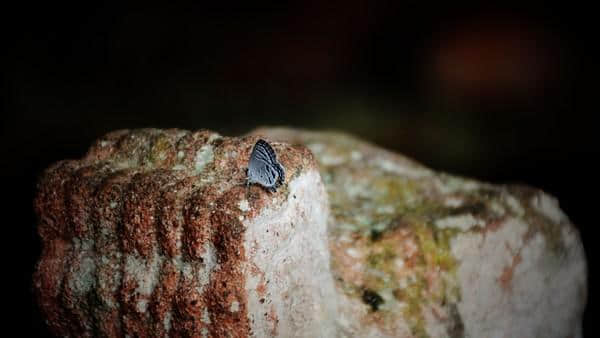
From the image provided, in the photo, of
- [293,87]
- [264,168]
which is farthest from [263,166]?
[293,87]

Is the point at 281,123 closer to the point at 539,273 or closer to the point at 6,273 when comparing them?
the point at 6,273

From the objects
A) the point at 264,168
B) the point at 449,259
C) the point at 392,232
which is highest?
the point at 264,168

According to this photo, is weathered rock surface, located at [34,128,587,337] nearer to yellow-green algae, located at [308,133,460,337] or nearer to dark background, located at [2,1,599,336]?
yellow-green algae, located at [308,133,460,337]

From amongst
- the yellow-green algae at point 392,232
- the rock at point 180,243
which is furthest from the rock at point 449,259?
the rock at point 180,243

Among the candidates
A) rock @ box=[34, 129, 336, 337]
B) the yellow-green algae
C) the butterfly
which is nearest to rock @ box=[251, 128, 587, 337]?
the yellow-green algae

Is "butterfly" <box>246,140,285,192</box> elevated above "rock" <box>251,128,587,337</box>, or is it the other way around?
"butterfly" <box>246,140,285,192</box>

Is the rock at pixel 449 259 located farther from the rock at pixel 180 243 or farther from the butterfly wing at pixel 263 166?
the butterfly wing at pixel 263 166

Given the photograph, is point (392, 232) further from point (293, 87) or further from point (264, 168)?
point (293, 87)

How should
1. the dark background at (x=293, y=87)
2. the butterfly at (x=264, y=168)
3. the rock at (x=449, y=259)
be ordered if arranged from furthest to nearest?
1. the dark background at (x=293, y=87)
2. the rock at (x=449, y=259)
3. the butterfly at (x=264, y=168)
